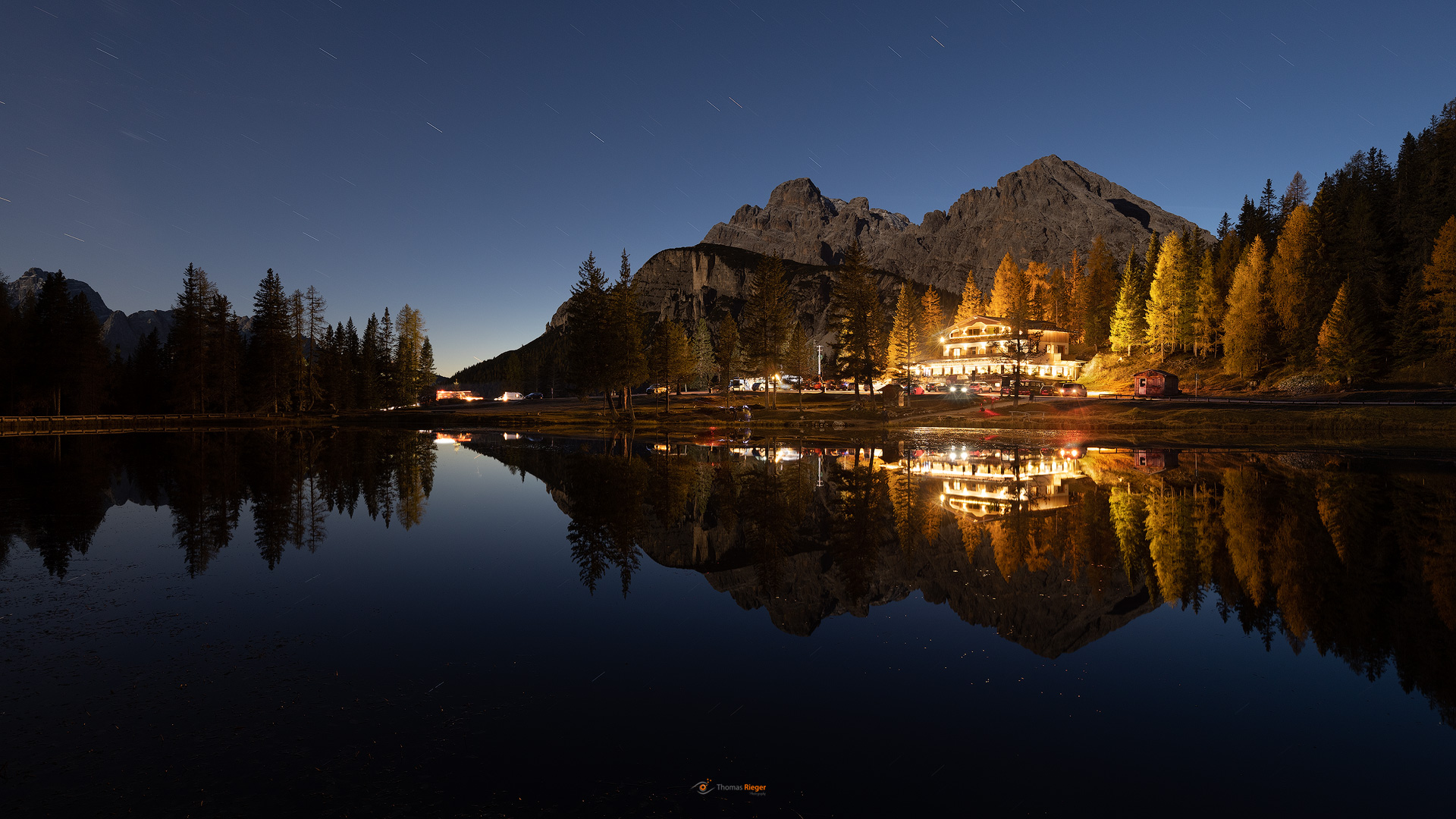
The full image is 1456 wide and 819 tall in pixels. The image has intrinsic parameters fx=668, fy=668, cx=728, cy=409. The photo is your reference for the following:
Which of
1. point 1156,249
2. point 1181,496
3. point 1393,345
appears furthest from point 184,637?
point 1156,249

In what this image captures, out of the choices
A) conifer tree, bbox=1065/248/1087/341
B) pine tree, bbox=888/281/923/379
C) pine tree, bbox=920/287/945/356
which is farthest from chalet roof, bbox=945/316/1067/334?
pine tree, bbox=920/287/945/356

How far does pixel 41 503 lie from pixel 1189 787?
3124cm

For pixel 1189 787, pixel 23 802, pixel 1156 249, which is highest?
pixel 1156 249

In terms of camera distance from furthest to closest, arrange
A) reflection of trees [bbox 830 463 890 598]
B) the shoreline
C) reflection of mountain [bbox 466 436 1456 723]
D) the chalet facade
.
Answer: the chalet facade → the shoreline → reflection of trees [bbox 830 463 890 598] → reflection of mountain [bbox 466 436 1456 723]

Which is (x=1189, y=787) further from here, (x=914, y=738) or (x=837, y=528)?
(x=837, y=528)

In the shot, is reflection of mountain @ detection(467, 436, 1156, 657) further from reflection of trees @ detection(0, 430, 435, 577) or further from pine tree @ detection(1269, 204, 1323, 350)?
pine tree @ detection(1269, 204, 1323, 350)

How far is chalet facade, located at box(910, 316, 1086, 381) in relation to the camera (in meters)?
110

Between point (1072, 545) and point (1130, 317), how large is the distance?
10020cm

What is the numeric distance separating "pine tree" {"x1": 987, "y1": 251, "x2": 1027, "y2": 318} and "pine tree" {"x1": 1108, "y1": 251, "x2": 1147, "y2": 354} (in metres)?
24.4

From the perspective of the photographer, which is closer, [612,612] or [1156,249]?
[612,612]

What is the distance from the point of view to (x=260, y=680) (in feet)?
27.6

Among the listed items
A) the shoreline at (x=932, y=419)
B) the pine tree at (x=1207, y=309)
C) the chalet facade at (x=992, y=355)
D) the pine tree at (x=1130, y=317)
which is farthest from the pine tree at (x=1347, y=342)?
the chalet facade at (x=992, y=355)

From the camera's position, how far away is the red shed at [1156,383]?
7844 centimetres

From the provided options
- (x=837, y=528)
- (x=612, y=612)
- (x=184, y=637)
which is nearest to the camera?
(x=184, y=637)
